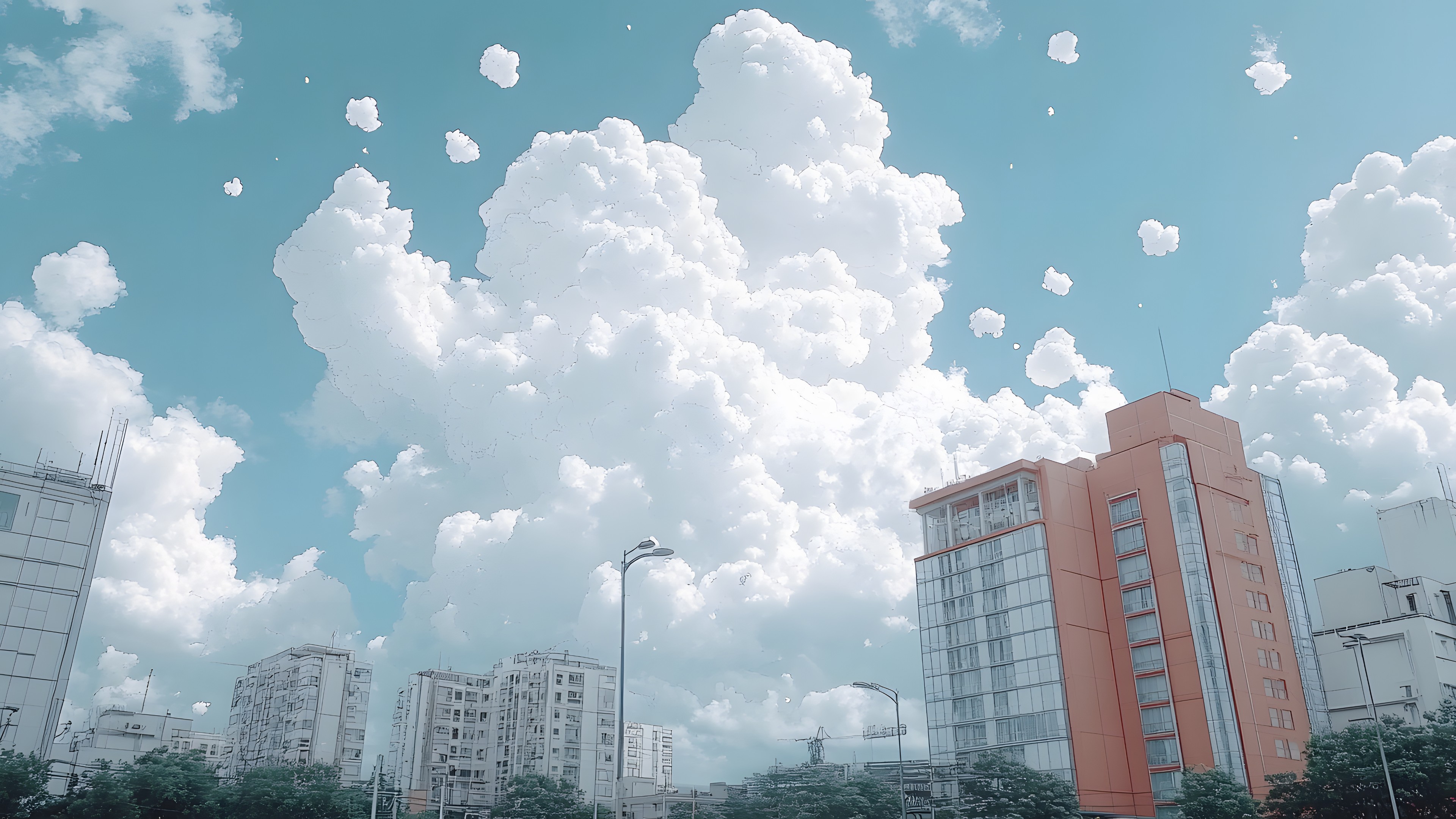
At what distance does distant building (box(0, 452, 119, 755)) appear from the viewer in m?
59.4

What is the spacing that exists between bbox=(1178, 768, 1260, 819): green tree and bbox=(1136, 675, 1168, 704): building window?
16.2 meters

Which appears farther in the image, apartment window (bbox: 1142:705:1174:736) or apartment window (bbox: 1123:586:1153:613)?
apartment window (bbox: 1123:586:1153:613)

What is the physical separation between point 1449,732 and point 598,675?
88057 mm

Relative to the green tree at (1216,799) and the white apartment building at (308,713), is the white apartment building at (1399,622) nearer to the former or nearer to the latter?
the green tree at (1216,799)

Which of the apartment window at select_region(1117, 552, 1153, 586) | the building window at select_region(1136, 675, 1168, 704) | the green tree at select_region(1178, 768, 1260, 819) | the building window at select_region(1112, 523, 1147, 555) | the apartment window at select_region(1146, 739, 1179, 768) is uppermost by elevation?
the building window at select_region(1112, 523, 1147, 555)

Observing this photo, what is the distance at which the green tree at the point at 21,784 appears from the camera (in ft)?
160

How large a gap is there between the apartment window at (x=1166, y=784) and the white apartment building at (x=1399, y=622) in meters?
15.9

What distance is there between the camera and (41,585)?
62094mm

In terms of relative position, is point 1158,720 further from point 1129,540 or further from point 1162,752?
point 1129,540

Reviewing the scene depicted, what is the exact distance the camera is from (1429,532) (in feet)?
293

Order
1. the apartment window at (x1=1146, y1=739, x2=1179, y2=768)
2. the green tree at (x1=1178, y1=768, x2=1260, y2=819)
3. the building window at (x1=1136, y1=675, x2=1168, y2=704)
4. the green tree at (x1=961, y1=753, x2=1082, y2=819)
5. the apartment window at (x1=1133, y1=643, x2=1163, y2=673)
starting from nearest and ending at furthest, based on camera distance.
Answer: the green tree at (x1=1178, y1=768, x2=1260, y2=819) < the green tree at (x1=961, y1=753, x2=1082, y2=819) < the apartment window at (x1=1146, y1=739, x2=1179, y2=768) < the building window at (x1=1136, y1=675, x2=1168, y2=704) < the apartment window at (x1=1133, y1=643, x2=1163, y2=673)

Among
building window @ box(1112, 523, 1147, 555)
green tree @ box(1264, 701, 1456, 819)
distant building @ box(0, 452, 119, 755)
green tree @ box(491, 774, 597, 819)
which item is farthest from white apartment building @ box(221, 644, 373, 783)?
green tree @ box(1264, 701, 1456, 819)

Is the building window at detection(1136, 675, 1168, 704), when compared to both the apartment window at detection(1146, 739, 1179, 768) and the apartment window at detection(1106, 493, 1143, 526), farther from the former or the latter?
the apartment window at detection(1106, 493, 1143, 526)

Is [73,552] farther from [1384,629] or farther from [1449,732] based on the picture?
[1384,629]
